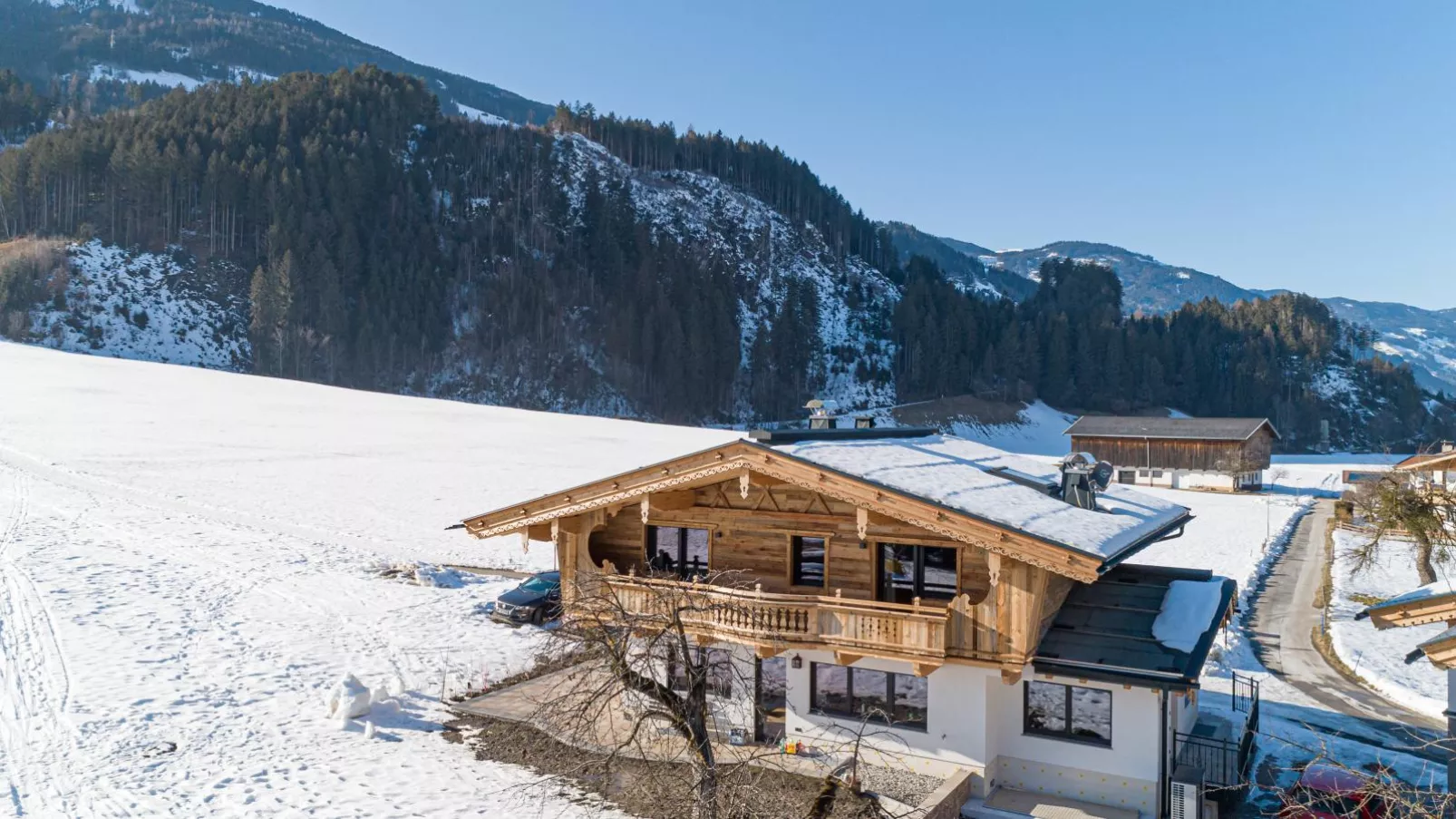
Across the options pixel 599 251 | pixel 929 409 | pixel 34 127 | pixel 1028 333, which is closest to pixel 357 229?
pixel 599 251

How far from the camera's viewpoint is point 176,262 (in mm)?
127375

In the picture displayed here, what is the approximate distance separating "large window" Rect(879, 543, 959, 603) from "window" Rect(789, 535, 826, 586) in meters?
1.42

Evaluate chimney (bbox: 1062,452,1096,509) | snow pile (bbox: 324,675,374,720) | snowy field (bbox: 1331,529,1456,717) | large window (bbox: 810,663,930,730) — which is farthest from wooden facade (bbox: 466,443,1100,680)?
snowy field (bbox: 1331,529,1456,717)

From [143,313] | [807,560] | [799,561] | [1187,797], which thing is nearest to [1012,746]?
[1187,797]

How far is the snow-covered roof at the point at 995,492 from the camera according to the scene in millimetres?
16234

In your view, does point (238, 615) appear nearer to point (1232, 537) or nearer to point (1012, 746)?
point (1012, 746)

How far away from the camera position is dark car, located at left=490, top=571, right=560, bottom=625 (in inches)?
1141

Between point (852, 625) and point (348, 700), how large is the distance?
12.2 meters

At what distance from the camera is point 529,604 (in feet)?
95.6

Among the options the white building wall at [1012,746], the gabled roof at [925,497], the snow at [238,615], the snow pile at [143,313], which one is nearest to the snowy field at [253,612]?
the snow at [238,615]

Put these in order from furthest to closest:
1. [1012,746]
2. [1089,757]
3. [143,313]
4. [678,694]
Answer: [143,313] < [1012,746] < [1089,757] < [678,694]

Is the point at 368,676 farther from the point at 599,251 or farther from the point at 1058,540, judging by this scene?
the point at 599,251

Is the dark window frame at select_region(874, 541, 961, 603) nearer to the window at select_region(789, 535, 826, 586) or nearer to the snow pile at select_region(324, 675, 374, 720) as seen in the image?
the window at select_region(789, 535, 826, 586)

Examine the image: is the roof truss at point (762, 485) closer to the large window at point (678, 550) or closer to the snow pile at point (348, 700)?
the large window at point (678, 550)
